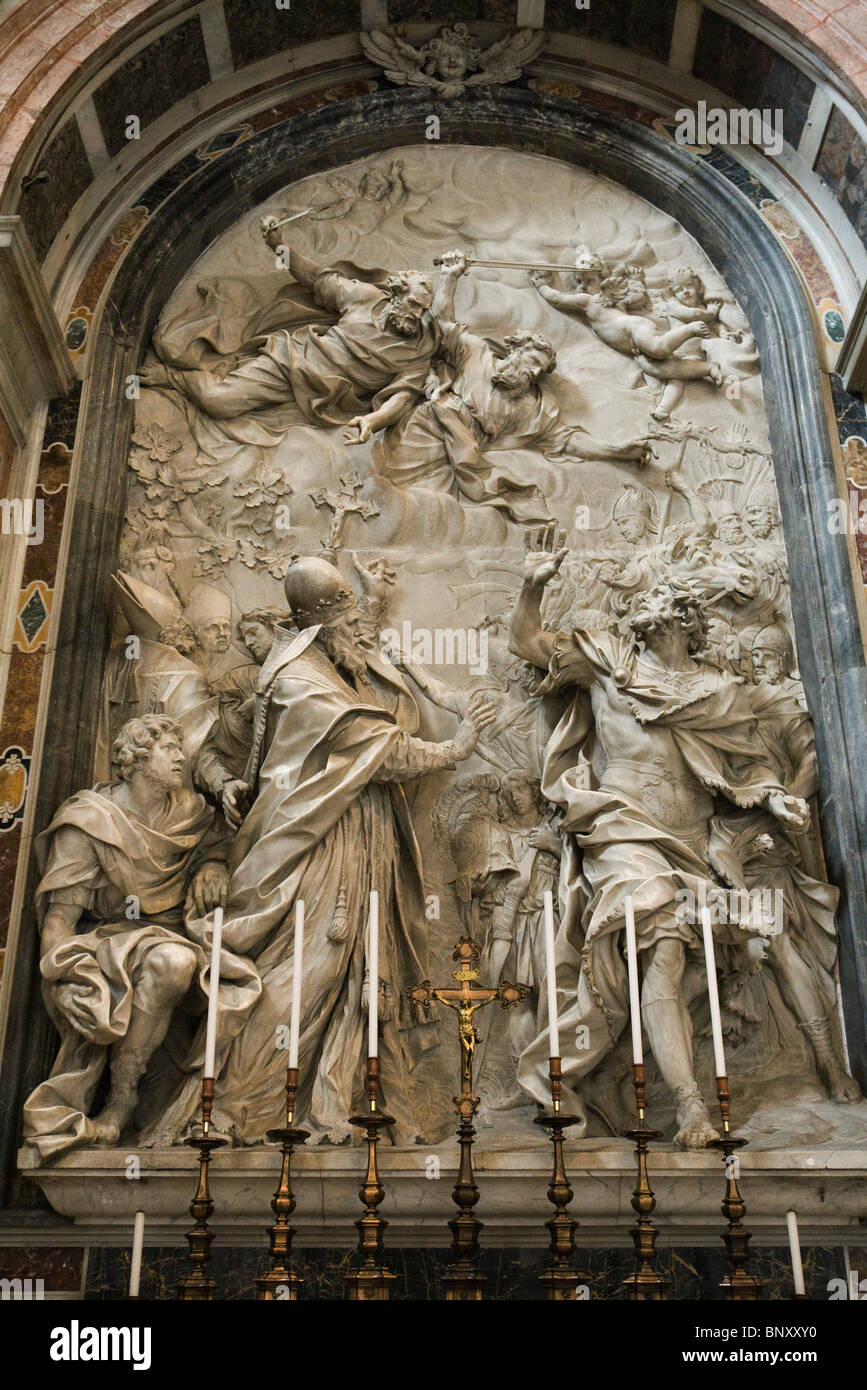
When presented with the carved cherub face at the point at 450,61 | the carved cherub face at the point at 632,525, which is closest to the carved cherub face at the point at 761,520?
the carved cherub face at the point at 632,525

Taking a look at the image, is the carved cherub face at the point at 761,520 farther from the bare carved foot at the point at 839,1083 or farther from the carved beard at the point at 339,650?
the bare carved foot at the point at 839,1083

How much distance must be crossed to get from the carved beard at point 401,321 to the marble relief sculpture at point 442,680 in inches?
0.9

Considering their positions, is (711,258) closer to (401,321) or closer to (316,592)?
(401,321)

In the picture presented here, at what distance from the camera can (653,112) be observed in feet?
26.7

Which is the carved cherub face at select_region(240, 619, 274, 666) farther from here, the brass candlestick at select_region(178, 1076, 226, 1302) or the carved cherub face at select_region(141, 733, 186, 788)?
the brass candlestick at select_region(178, 1076, 226, 1302)

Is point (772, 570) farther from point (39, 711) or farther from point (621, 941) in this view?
point (39, 711)

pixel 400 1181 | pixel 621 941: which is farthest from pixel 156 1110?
pixel 621 941

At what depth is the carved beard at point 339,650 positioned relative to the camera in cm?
624

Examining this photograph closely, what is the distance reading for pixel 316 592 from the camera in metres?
6.20

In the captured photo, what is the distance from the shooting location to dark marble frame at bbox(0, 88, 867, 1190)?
6.10 m

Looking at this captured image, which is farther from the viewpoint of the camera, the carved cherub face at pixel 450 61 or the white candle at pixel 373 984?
the carved cherub face at pixel 450 61

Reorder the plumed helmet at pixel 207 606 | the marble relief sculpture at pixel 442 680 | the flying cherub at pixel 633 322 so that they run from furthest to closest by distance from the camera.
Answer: the flying cherub at pixel 633 322
the plumed helmet at pixel 207 606
the marble relief sculpture at pixel 442 680

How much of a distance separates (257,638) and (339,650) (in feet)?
1.70

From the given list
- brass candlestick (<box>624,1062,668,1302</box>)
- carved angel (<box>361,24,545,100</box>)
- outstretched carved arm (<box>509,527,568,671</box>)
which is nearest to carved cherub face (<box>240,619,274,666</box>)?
outstretched carved arm (<box>509,527,568,671</box>)
